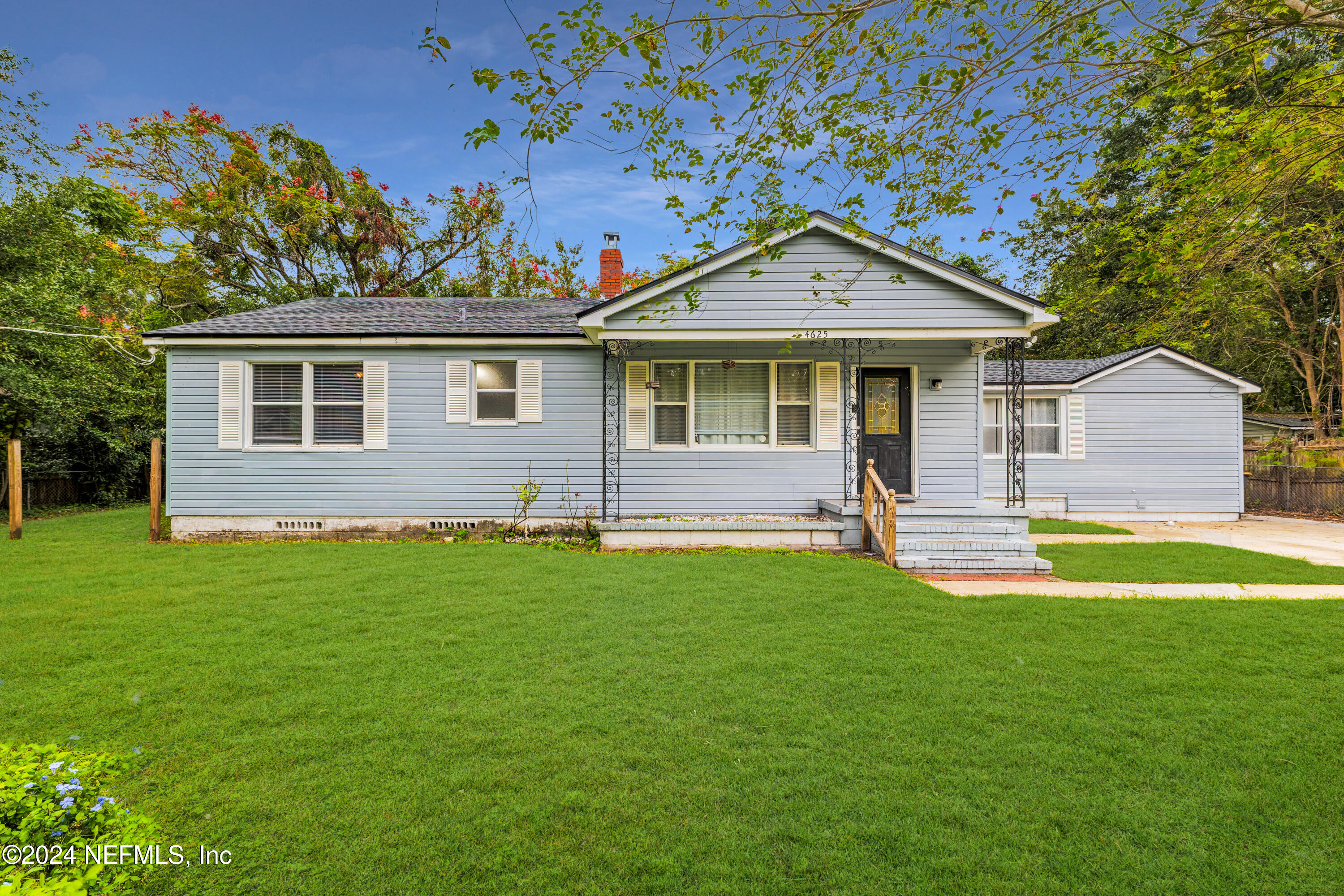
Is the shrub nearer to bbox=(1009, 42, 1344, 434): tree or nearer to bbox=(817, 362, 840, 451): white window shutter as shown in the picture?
bbox=(1009, 42, 1344, 434): tree

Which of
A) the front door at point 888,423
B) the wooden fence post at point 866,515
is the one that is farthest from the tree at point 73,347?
the front door at point 888,423

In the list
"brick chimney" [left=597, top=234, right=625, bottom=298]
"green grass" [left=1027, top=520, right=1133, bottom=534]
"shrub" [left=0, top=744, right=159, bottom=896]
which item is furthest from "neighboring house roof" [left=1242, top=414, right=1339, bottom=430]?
"shrub" [left=0, top=744, right=159, bottom=896]

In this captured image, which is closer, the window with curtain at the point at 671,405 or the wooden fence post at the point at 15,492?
the wooden fence post at the point at 15,492

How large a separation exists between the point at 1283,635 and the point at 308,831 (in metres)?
6.91

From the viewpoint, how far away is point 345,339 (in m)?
9.27

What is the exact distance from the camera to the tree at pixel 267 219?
18.0 meters

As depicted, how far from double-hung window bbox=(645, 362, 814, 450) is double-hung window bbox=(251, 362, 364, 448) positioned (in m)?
4.85

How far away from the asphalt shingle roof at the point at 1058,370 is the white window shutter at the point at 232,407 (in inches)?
583

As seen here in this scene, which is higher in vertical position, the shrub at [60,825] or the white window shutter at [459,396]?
the white window shutter at [459,396]

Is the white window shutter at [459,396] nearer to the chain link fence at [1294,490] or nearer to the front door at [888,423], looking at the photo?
the front door at [888,423]

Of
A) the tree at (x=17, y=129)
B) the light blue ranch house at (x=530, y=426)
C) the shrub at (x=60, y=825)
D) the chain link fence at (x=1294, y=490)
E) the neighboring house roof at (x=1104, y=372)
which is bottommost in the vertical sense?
the shrub at (x=60, y=825)

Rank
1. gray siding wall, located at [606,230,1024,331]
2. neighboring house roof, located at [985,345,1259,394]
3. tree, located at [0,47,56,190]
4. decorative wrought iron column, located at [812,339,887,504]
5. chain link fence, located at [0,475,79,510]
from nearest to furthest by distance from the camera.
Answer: gray siding wall, located at [606,230,1024,331] → decorative wrought iron column, located at [812,339,887,504] → neighboring house roof, located at [985,345,1259,394] → tree, located at [0,47,56,190] → chain link fence, located at [0,475,79,510]

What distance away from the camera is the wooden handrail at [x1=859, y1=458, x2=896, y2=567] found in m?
7.46

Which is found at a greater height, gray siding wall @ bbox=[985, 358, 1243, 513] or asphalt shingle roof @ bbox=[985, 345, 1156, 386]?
asphalt shingle roof @ bbox=[985, 345, 1156, 386]
